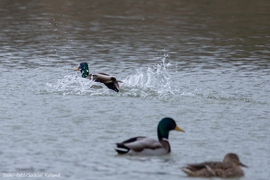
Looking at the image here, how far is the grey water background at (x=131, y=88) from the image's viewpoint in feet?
36.5

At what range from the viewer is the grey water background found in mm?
11117

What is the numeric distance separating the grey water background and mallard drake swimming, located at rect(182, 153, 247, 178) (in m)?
0.21

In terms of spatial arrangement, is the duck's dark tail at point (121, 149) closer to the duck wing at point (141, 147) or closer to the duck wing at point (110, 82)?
the duck wing at point (141, 147)

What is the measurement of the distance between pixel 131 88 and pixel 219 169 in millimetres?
6236

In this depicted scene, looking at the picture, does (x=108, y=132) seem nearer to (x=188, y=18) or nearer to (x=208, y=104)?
(x=208, y=104)

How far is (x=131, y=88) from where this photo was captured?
16.3 metres

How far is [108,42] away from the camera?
73.7ft

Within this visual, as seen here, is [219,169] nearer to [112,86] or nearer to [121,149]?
[121,149]

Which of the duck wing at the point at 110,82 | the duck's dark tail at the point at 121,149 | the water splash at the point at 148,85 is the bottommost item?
the duck's dark tail at the point at 121,149

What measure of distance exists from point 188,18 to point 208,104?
492 inches

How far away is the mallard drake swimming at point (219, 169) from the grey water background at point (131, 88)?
8.3 inches

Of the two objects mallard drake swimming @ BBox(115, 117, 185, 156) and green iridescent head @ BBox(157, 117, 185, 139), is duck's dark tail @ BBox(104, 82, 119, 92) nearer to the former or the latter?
green iridescent head @ BBox(157, 117, 185, 139)

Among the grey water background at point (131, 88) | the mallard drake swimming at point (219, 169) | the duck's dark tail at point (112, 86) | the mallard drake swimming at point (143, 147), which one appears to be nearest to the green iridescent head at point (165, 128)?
the mallard drake swimming at point (143, 147)

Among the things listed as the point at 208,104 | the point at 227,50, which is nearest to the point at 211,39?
the point at 227,50
